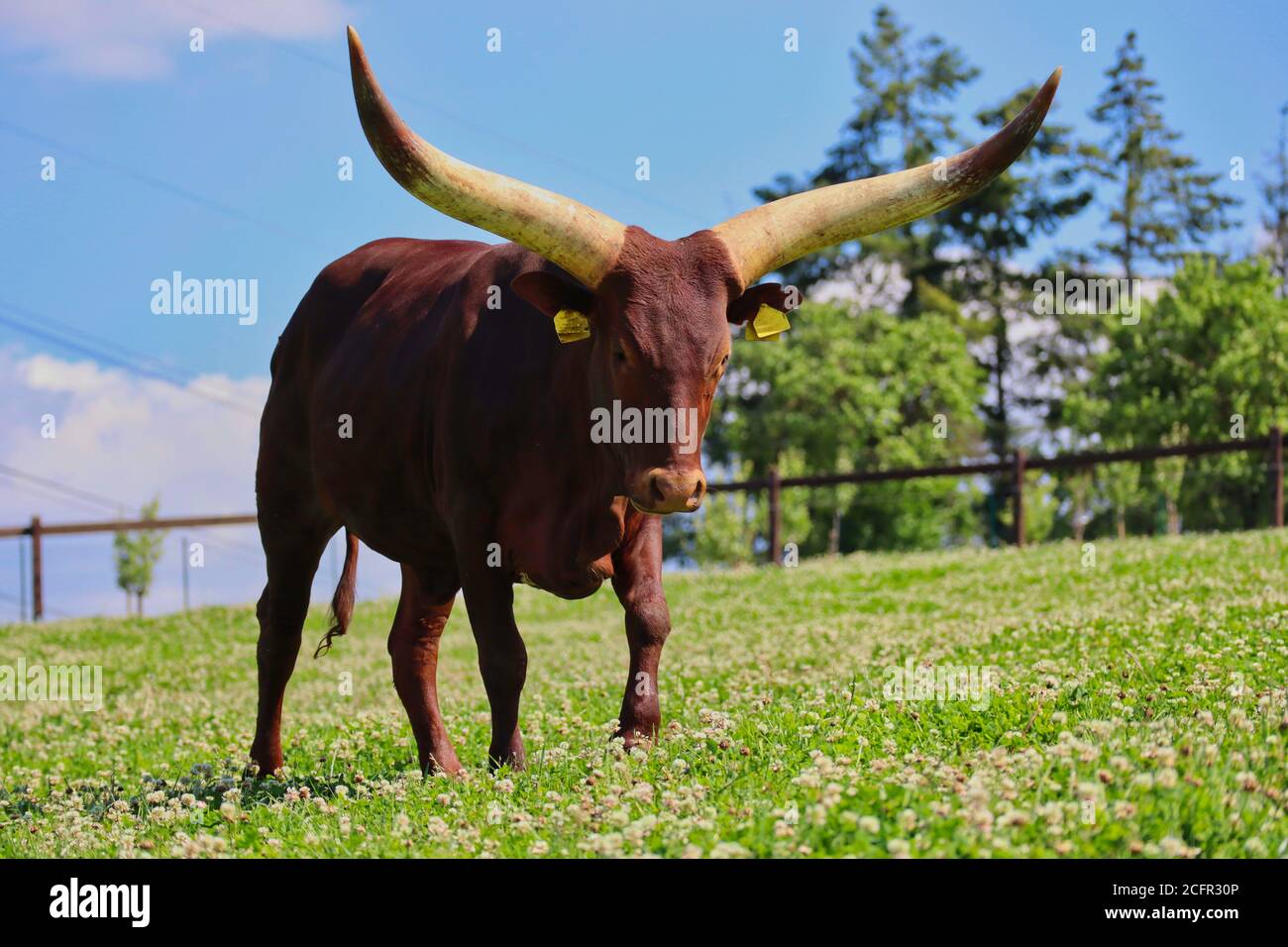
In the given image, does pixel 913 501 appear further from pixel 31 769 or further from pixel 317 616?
pixel 31 769

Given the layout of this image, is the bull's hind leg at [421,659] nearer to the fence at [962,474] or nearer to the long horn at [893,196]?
the long horn at [893,196]

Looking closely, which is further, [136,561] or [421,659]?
[136,561]

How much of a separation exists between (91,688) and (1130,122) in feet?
150

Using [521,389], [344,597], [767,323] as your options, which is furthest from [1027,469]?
[521,389]

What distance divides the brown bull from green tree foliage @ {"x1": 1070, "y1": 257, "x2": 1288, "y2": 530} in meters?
31.0

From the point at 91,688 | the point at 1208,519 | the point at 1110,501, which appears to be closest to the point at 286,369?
the point at 91,688

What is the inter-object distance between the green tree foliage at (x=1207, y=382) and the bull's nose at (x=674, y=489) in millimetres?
32184

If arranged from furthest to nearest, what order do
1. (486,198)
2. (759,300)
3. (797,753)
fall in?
(759,300) < (486,198) < (797,753)

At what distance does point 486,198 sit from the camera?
19.1 feet

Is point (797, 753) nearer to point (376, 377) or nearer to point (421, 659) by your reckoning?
point (421, 659)

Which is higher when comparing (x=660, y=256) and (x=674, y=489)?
(x=660, y=256)

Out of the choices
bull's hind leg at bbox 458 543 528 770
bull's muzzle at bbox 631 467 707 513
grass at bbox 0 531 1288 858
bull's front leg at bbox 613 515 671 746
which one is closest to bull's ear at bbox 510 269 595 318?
bull's muzzle at bbox 631 467 707 513

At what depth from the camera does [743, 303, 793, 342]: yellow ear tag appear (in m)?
6.38

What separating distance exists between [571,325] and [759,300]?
93 centimetres
